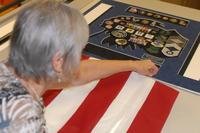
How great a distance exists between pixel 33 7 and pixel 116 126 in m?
0.44

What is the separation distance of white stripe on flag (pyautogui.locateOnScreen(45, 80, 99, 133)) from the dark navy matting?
17 centimetres

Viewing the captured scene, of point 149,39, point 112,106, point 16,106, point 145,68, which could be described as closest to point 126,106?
point 112,106

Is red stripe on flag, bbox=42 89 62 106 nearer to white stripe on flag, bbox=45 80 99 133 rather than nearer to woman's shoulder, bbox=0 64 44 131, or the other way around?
Result: white stripe on flag, bbox=45 80 99 133

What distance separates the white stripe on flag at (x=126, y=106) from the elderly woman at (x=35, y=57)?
11.2 inches

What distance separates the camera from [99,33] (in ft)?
4.57

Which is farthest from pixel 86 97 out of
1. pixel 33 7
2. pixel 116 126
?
pixel 33 7

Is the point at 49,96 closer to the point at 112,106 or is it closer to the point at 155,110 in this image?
the point at 112,106

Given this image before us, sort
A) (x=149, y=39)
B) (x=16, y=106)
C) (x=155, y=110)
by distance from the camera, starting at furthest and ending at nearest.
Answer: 1. (x=149, y=39)
2. (x=155, y=110)
3. (x=16, y=106)

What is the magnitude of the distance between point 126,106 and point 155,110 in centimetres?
8

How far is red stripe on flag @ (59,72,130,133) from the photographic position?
1044 millimetres

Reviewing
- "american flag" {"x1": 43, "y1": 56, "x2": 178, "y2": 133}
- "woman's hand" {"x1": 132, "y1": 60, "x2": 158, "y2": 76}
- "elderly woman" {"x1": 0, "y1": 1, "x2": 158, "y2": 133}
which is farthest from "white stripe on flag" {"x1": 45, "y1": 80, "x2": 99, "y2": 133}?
"elderly woman" {"x1": 0, "y1": 1, "x2": 158, "y2": 133}

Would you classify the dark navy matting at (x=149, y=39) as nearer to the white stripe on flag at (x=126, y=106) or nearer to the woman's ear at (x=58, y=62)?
the white stripe on flag at (x=126, y=106)

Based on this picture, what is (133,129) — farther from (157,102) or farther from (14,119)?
(14,119)

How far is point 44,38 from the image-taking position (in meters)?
0.74
